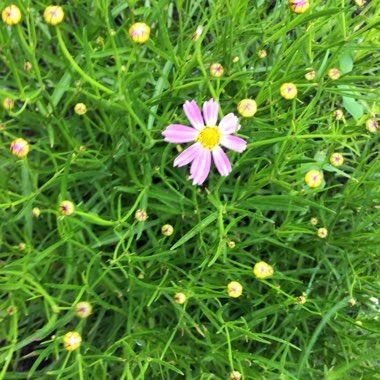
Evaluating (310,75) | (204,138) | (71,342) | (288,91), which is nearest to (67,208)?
(71,342)

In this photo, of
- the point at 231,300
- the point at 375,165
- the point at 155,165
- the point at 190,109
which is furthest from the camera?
the point at 231,300

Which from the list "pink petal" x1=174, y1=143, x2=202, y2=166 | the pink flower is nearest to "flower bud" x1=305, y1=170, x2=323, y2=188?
the pink flower

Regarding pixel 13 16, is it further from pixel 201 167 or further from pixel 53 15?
pixel 201 167

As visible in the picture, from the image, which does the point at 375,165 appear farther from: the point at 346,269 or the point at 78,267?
the point at 78,267

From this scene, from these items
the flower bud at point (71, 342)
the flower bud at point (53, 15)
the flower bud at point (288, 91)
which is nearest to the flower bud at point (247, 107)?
the flower bud at point (288, 91)

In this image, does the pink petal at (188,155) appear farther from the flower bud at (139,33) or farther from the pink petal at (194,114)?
the flower bud at (139,33)

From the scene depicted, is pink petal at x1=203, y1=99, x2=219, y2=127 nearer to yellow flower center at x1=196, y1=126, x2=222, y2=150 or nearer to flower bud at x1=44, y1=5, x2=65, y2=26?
yellow flower center at x1=196, y1=126, x2=222, y2=150

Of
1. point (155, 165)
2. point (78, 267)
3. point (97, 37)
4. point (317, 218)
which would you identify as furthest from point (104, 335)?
point (97, 37)
